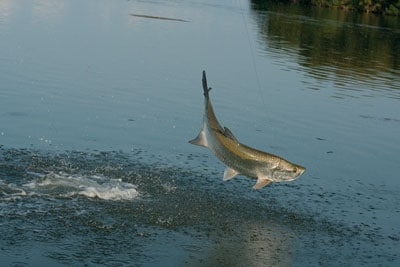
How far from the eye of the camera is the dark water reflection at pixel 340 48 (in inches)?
1526

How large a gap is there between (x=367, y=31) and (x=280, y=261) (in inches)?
2515

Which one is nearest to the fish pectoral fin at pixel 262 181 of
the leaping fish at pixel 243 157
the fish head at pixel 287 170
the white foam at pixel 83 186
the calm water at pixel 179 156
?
the leaping fish at pixel 243 157

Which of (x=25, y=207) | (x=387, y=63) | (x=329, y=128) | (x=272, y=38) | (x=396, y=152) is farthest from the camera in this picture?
(x=272, y=38)

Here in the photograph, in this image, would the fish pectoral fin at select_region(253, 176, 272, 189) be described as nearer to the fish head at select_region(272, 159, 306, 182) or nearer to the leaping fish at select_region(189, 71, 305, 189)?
the leaping fish at select_region(189, 71, 305, 189)

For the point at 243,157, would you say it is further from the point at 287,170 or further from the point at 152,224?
the point at 152,224

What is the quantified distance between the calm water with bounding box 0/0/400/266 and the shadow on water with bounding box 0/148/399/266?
38mm

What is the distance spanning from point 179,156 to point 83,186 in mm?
4092

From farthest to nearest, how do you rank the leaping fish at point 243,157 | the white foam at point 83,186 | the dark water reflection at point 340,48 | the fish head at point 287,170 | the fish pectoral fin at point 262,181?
the dark water reflection at point 340,48 → the white foam at point 83,186 → the fish pectoral fin at point 262,181 → the fish head at point 287,170 → the leaping fish at point 243,157

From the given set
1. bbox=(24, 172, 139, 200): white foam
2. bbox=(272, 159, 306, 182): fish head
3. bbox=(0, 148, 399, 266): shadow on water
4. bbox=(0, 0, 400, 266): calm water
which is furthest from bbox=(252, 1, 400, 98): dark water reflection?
bbox=(272, 159, 306, 182): fish head

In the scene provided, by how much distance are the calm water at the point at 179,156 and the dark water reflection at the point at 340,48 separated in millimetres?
319

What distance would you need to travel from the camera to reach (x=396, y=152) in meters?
22.9

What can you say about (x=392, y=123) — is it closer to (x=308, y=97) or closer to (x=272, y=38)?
(x=308, y=97)

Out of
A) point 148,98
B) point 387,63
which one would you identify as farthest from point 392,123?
point 387,63

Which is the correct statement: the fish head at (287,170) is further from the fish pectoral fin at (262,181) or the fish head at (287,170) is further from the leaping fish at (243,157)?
the fish pectoral fin at (262,181)
